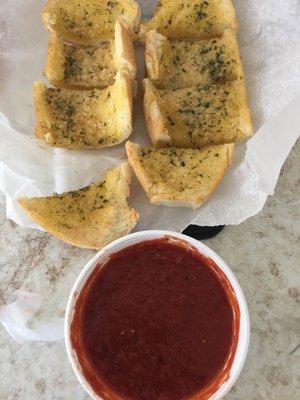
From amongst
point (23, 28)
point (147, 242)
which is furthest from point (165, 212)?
point (23, 28)

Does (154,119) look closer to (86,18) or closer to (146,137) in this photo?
(146,137)

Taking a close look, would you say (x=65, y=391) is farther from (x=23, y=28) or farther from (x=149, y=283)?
(x=23, y=28)

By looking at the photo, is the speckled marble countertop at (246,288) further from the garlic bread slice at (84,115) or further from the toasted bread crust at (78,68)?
the toasted bread crust at (78,68)

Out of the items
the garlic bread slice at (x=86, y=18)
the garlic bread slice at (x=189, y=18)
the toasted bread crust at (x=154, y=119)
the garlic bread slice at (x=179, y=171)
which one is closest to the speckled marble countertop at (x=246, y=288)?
the garlic bread slice at (x=179, y=171)

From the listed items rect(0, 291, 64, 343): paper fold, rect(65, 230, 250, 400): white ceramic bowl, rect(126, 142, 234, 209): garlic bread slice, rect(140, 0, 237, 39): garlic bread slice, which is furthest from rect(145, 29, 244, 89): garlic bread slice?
rect(0, 291, 64, 343): paper fold

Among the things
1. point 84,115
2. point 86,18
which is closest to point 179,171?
point 84,115

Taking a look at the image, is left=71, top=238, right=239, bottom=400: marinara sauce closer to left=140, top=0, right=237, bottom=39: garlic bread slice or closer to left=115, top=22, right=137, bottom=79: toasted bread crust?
left=115, top=22, right=137, bottom=79: toasted bread crust
